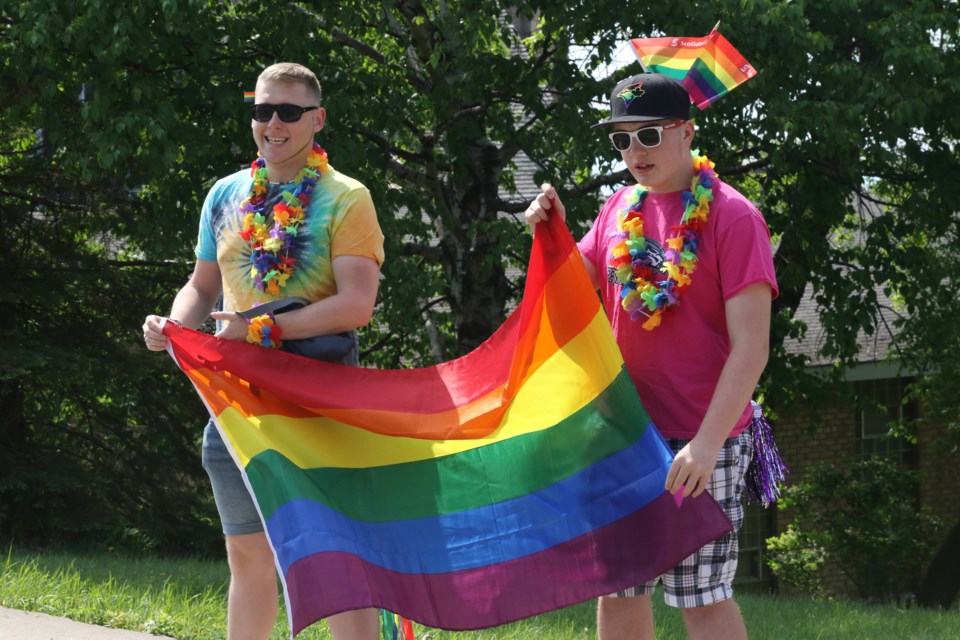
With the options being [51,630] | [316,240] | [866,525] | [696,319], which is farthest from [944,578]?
[316,240]

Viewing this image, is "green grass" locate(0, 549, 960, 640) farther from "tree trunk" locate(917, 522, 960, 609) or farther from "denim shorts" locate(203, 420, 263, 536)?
"tree trunk" locate(917, 522, 960, 609)

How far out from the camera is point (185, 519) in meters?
13.1

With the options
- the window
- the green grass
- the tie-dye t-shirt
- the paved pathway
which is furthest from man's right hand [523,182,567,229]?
the window

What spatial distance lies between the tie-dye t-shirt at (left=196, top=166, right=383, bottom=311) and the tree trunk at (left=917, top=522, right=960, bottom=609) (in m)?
13.9

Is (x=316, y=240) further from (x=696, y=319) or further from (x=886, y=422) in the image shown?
(x=886, y=422)

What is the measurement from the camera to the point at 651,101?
11.8 feet

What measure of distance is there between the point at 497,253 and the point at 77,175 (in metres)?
4.66

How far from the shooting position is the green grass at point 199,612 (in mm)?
5508

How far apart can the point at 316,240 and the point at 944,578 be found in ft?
47.9

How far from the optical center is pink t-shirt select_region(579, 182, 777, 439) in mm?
3492

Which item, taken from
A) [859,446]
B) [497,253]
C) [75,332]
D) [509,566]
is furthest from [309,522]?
[859,446]

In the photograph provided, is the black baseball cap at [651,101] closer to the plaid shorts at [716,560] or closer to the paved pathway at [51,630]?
the plaid shorts at [716,560]

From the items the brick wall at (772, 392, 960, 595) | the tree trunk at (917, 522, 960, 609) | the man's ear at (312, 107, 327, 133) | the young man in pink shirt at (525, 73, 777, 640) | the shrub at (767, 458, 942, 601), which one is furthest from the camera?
the brick wall at (772, 392, 960, 595)

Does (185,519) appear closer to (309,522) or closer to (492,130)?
(492,130)
